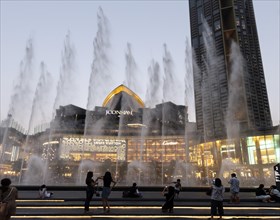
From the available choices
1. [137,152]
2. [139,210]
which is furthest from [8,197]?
[137,152]

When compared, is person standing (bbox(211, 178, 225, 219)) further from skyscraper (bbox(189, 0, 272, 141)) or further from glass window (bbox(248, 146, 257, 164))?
skyscraper (bbox(189, 0, 272, 141))

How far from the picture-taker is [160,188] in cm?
1447

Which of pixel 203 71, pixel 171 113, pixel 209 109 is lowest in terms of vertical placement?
pixel 209 109

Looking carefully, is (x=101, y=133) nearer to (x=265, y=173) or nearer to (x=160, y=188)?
(x=265, y=173)

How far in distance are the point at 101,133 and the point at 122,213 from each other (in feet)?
261

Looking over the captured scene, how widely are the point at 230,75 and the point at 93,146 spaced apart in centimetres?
5993

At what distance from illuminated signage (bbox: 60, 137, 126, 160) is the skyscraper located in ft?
104

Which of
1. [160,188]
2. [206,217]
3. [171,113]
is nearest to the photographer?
[206,217]

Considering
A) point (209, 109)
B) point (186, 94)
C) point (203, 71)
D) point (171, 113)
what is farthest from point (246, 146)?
point (171, 113)

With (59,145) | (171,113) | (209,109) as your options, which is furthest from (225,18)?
(59,145)

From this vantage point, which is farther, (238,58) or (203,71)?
(203,71)

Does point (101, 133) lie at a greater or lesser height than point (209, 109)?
lesser

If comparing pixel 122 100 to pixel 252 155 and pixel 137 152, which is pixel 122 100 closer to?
pixel 137 152

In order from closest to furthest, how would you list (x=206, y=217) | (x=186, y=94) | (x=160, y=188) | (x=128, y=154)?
(x=206, y=217)
(x=160, y=188)
(x=186, y=94)
(x=128, y=154)
